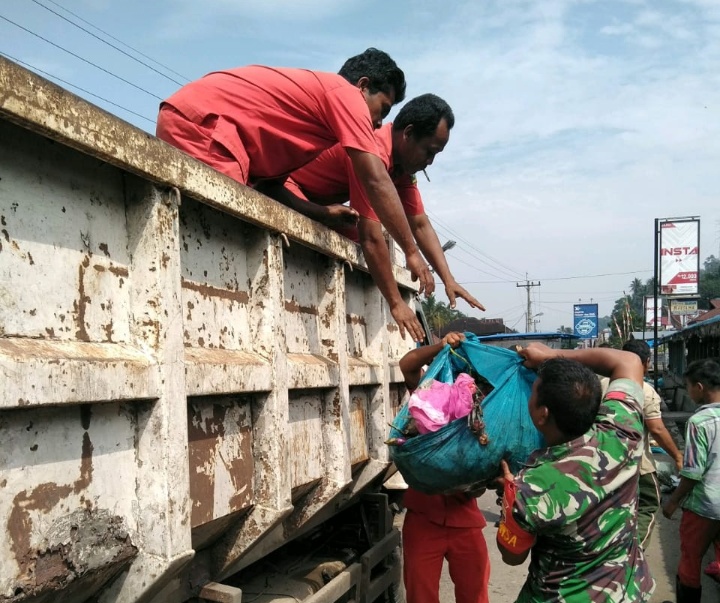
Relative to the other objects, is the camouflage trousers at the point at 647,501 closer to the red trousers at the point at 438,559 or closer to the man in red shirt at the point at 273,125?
the red trousers at the point at 438,559

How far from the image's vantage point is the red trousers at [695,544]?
402 centimetres

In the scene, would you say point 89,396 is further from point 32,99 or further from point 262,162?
point 262,162

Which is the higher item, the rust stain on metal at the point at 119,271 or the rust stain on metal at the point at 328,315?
the rust stain on metal at the point at 119,271

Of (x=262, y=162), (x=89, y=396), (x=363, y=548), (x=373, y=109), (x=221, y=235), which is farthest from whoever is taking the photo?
(x=363, y=548)

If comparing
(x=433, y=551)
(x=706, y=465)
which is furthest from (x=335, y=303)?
(x=706, y=465)

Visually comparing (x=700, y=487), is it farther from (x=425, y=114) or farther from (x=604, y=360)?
(x=425, y=114)

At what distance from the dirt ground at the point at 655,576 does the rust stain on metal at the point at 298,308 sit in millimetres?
2892

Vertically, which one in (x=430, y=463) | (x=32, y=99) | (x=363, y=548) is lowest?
(x=363, y=548)

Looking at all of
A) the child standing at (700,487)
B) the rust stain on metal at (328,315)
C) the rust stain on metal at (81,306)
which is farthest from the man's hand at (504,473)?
the child standing at (700,487)

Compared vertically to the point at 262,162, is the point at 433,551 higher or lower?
lower

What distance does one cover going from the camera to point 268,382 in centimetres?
199

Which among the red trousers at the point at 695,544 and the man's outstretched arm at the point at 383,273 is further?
the red trousers at the point at 695,544

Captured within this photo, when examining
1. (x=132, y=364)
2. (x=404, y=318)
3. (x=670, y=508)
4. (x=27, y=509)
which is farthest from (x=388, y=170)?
(x=670, y=508)

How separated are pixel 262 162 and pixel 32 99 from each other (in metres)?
1.34
